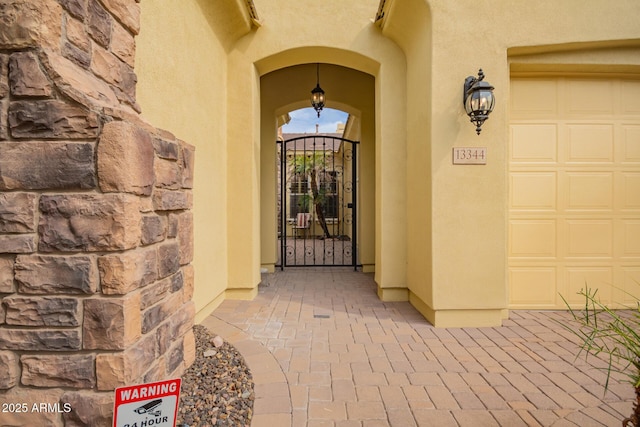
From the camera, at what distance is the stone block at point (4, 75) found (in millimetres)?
1371

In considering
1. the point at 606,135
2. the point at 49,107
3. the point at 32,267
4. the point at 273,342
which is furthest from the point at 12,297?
the point at 606,135

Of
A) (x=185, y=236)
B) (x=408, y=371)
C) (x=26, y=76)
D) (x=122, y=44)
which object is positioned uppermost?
(x=122, y=44)

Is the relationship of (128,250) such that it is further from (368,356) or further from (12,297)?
(368,356)

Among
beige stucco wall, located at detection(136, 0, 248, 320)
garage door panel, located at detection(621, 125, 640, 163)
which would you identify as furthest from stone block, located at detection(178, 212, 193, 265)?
garage door panel, located at detection(621, 125, 640, 163)

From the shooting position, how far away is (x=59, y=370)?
1.41m

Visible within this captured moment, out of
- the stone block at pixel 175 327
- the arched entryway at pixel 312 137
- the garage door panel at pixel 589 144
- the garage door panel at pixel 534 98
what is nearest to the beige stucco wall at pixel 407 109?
the garage door panel at pixel 534 98

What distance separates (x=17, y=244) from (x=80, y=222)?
10.7 inches

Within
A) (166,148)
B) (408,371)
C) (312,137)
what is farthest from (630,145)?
(166,148)

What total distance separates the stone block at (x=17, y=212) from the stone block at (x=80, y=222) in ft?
0.13

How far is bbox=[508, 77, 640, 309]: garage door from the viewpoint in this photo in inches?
154

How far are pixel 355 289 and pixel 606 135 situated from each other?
3.72 m

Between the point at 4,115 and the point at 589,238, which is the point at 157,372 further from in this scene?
the point at 589,238

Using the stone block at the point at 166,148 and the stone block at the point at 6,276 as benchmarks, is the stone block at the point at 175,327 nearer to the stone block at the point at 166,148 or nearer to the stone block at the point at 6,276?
the stone block at the point at 6,276

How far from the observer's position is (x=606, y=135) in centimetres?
394
